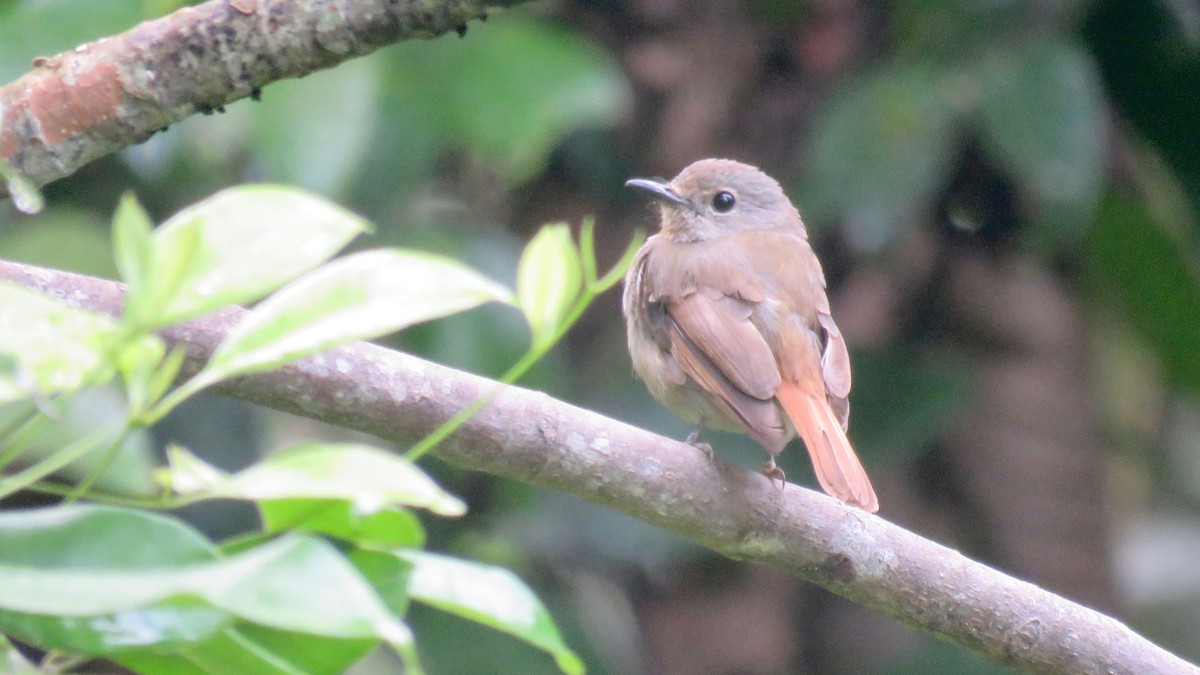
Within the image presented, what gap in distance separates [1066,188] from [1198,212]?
95cm

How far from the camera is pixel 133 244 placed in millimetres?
1077

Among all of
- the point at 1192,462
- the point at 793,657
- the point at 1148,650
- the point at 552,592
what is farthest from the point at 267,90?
the point at 1192,462

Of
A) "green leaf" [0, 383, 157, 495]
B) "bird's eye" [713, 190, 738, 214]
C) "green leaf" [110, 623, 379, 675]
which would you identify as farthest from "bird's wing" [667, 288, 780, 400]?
"green leaf" [110, 623, 379, 675]

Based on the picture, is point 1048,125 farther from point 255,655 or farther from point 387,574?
point 255,655

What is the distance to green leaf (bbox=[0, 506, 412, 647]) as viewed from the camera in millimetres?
1008

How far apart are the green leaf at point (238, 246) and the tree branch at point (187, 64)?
4.81 ft

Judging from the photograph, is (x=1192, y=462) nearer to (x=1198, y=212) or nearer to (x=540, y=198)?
(x=1198, y=212)

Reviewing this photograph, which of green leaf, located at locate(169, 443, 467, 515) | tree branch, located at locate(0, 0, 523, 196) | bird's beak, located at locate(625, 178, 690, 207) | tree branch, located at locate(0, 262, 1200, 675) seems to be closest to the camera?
green leaf, located at locate(169, 443, 467, 515)

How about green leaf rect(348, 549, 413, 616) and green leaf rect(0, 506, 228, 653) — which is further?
green leaf rect(348, 549, 413, 616)

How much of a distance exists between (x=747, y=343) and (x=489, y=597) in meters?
2.27

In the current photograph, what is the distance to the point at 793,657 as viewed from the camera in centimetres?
587

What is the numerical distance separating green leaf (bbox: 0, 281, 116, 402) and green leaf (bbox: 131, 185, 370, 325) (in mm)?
61

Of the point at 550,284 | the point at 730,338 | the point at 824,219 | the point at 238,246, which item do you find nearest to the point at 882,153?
the point at 824,219

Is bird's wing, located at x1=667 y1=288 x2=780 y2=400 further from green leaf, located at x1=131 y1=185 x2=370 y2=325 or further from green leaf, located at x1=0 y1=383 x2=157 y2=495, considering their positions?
green leaf, located at x1=131 y1=185 x2=370 y2=325
